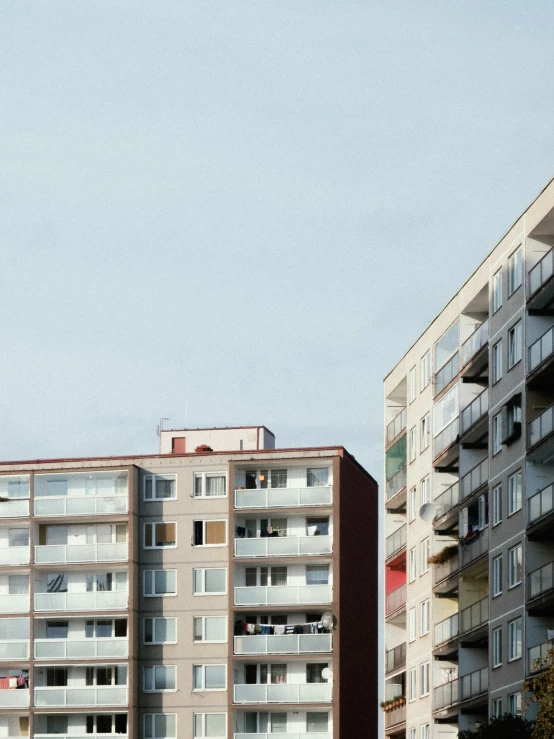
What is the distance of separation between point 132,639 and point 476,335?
29998 millimetres

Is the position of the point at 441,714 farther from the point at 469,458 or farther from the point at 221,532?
the point at 221,532

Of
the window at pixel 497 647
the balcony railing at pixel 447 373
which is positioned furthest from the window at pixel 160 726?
the window at pixel 497 647

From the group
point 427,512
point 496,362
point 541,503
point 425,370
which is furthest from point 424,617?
point 541,503

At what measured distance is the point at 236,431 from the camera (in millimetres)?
110000

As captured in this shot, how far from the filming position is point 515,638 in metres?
71.8

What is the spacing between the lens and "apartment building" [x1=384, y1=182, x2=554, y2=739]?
70.4 m

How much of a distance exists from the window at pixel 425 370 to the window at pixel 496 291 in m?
12.7

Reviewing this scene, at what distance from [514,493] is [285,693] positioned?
2860 cm

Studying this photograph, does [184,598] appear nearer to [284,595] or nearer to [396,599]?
[284,595]

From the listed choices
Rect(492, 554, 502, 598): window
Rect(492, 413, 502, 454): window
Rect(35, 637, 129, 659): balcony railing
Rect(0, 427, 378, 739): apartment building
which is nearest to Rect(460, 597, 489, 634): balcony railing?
Rect(492, 554, 502, 598): window

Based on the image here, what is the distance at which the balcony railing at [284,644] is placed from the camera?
97562mm

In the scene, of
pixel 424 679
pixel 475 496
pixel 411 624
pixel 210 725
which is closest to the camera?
pixel 475 496

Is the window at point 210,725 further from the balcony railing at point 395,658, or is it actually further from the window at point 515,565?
the window at point 515,565

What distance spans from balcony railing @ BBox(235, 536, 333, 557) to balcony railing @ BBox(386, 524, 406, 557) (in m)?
3.45
